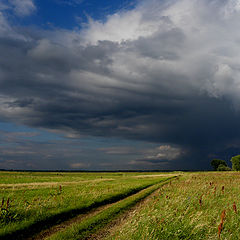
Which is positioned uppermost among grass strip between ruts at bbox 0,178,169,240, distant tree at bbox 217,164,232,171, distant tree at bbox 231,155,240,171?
distant tree at bbox 231,155,240,171

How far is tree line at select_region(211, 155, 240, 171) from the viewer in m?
121

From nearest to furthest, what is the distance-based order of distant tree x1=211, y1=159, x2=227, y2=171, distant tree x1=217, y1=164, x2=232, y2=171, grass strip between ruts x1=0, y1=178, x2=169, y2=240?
grass strip between ruts x1=0, y1=178, x2=169, y2=240 → distant tree x1=217, y1=164, x2=232, y2=171 → distant tree x1=211, y1=159, x2=227, y2=171

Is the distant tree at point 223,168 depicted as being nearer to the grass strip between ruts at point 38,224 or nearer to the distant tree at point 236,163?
the distant tree at point 236,163

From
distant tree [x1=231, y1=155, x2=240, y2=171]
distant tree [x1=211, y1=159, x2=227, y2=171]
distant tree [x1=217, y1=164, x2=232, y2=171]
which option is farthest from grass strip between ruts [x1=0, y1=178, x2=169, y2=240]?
distant tree [x1=211, y1=159, x2=227, y2=171]

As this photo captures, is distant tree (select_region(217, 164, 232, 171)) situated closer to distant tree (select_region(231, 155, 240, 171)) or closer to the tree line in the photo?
the tree line

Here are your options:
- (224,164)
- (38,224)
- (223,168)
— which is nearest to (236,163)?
(223,168)

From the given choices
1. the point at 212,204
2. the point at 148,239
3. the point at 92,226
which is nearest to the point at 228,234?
the point at 148,239

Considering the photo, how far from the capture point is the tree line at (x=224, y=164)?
4749 inches

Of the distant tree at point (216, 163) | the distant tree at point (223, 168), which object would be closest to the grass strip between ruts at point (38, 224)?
the distant tree at point (223, 168)

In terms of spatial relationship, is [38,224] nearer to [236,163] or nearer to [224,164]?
[236,163]

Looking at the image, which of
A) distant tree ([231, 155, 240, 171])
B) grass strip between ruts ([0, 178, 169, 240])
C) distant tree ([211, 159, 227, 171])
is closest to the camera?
grass strip between ruts ([0, 178, 169, 240])

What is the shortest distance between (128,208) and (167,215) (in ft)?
25.6

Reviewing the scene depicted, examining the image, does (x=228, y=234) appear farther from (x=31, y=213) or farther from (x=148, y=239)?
(x=31, y=213)

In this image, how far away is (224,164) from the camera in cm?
14975
